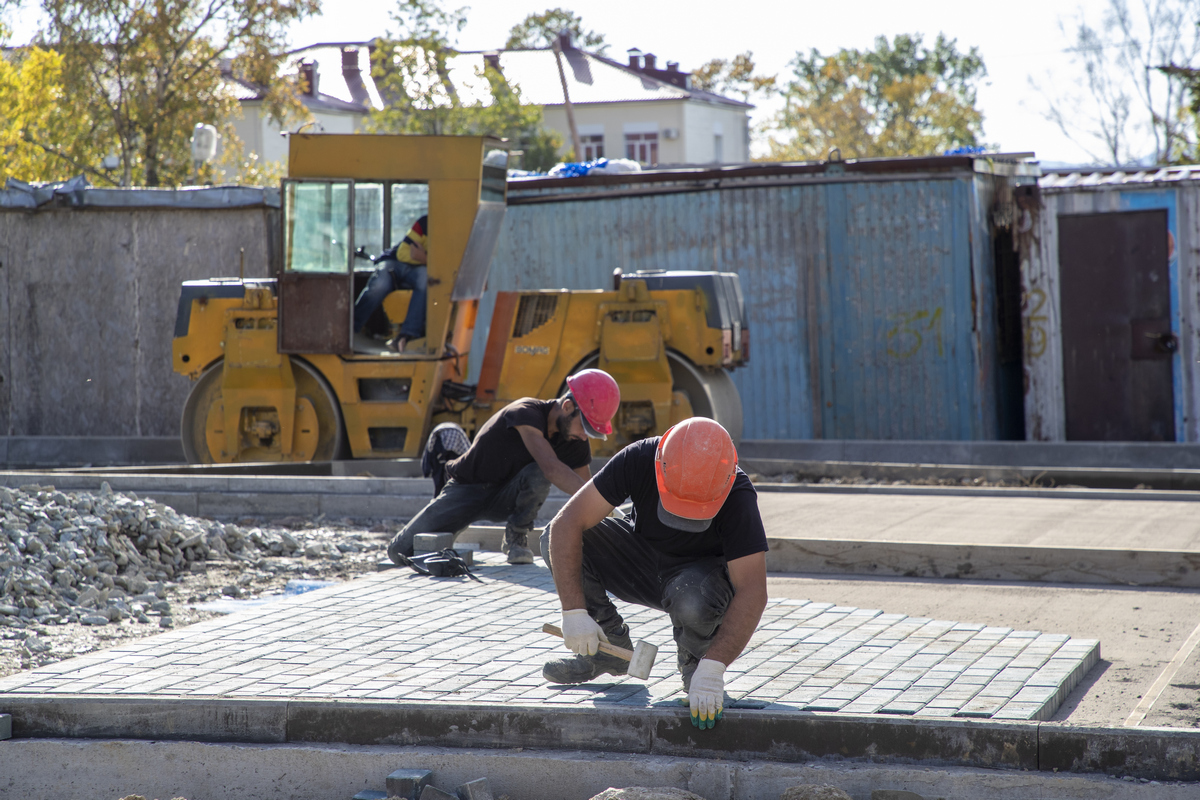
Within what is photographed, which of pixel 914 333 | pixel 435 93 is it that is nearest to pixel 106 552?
pixel 914 333

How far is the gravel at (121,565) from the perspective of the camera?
5824 millimetres

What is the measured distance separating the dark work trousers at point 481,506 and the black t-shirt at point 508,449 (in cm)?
5

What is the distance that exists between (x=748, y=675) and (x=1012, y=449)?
322 inches

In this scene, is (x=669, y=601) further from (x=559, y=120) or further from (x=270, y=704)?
(x=559, y=120)

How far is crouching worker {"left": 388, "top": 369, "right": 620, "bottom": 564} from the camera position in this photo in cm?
587

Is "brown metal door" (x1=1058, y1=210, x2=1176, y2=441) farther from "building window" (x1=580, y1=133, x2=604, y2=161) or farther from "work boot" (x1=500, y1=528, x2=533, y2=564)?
"building window" (x1=580, y1=133, x2=604, y2=161)

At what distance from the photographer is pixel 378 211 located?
36.9 ft

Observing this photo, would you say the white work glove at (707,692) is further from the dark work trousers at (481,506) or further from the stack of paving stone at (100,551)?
the stack of paving stone at (100,551)

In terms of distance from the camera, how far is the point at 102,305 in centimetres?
1452

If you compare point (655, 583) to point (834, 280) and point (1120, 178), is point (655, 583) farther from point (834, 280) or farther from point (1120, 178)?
point (1120, 178)

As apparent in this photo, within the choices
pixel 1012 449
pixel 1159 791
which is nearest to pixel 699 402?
pixel 1012 449

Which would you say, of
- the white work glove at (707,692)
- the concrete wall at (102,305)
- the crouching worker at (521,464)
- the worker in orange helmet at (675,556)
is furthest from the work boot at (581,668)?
the concrete wall at (102,305)

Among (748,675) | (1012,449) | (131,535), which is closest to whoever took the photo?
(748,675)

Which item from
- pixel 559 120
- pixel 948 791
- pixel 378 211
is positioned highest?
pixel 559 120
